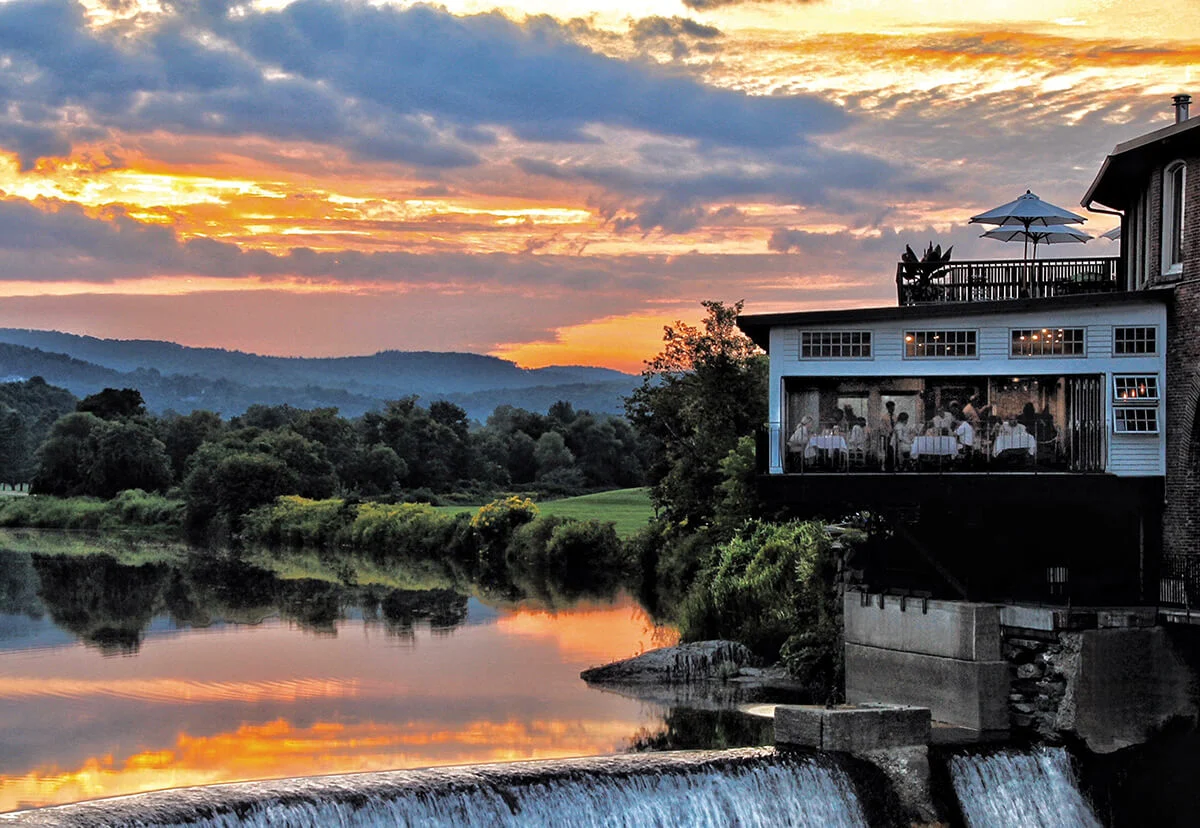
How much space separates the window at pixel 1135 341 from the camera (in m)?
30.2

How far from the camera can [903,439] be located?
Answer: 102 ft

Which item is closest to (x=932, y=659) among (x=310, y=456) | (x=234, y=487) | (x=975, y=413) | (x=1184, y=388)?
(x=975, y=413)

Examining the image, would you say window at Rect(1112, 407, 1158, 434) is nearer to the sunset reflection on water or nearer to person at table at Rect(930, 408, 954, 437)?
person at table at Rect(930, 408, 954, 437)

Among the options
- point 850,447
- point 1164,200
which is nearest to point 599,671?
point 850,447

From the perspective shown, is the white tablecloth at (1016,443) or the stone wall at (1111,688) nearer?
the stone wall at (1111,688)

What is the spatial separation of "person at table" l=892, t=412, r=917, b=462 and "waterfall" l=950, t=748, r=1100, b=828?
262 inches

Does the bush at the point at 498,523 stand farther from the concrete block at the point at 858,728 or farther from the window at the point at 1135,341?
the concrete block at the point at 858,728

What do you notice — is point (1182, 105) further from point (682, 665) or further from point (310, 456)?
point (310, 456)

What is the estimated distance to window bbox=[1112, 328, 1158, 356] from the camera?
3016 centimetres

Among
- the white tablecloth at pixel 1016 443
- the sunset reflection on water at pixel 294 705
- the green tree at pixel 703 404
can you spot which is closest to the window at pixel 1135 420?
the white tablecloth at pixel 1016 443

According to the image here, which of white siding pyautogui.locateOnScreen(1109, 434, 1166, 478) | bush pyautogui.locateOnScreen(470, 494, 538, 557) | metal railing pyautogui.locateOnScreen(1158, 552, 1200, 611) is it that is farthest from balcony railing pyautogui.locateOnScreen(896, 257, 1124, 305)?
bush pyautogui.locateOnScreen(470, 494, 538, 557)

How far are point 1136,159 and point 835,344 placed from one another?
6.82m

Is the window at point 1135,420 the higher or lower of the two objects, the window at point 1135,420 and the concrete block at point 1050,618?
the higher

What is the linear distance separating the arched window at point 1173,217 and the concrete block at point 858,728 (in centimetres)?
1033
